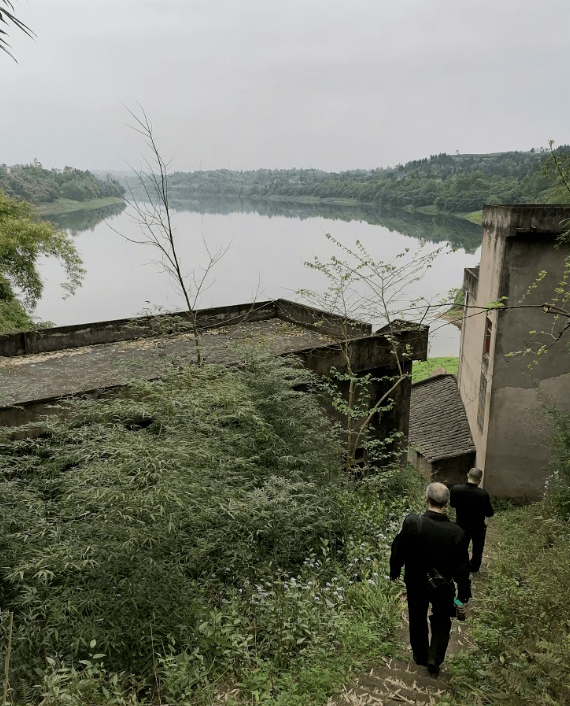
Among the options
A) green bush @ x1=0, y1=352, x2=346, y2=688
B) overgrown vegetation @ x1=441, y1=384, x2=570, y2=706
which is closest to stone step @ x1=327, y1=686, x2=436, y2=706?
overgrown vegetation @ x1=441, y1=384, x2=570, y2=706

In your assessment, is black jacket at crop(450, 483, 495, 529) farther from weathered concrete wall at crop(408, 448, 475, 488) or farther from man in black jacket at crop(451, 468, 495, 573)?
weathered concrete wall at crop(408, 448, 475, 488)

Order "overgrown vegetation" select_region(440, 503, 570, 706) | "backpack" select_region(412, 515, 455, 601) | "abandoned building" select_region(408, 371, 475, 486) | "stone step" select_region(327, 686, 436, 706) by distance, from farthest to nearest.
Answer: "abandoned building" select_region(408, 371, 475, 486)
"backpack" select_region(412, 515, 455, 601)
"stone step" select_region(327, 686, 436, 706)
"overgrown vegetation" select_region(440, 503, 570, 706)

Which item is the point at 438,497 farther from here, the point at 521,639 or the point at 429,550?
the point at 521,639

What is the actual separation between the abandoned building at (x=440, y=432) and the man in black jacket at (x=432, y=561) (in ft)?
24.3

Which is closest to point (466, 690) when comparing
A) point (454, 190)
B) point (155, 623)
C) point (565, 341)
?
point (155, 623)

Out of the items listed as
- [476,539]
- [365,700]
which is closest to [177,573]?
[365,700]

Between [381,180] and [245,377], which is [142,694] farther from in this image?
[381,180]

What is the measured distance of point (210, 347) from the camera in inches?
439

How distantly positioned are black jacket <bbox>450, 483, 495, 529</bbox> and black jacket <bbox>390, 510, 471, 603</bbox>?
1774 mm

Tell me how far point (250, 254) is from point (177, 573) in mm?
43171

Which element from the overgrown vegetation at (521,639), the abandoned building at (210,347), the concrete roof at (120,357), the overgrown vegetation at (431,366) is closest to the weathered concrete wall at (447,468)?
the abandoned building at (210,347)

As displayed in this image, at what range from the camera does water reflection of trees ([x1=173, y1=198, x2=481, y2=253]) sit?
51.8 m

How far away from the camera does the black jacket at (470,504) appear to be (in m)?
5.95

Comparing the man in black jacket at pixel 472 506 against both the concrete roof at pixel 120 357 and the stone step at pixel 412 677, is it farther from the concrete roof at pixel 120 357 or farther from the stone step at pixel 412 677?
the concrete roof at pixel 120 357
